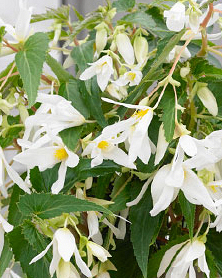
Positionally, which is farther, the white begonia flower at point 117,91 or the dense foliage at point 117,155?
the white begonia flower at point 117,91

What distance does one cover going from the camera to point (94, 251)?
0.36 meters

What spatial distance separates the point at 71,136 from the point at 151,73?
90 mm

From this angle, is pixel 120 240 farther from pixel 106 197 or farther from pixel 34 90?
pixel 34 90

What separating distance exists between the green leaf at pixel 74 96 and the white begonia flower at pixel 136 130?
83mm

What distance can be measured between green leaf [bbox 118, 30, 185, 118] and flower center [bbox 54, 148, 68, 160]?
0.06 metres

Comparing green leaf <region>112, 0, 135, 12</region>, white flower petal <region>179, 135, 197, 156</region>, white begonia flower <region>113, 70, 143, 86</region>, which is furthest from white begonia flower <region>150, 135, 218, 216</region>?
green leaf <region>112, 0, 135, 12</region>

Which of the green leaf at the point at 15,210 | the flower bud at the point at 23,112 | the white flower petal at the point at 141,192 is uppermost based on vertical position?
the flower bud at the point at 23,112

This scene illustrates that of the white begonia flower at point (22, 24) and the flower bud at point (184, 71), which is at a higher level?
the white begonia flower at point (22, 24)

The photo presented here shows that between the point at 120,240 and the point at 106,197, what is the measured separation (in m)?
0.05

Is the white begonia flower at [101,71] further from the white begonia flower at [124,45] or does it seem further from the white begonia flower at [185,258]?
the white begonia flower at [185,258]

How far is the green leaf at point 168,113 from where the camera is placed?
0.33 metres

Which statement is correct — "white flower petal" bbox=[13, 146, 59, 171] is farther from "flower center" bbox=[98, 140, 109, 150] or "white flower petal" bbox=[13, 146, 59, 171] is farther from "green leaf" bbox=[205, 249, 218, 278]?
"green leaf" bbox=[205, 249, 218, 278]

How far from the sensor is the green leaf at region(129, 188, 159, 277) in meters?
0.39

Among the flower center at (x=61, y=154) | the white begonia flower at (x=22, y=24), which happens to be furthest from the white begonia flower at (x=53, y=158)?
the white begonia flower at (x=22, y=24)
